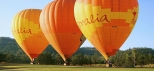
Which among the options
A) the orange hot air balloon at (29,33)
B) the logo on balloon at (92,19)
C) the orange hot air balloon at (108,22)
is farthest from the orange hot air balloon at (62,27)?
the orange hot air balloon at (29,33)

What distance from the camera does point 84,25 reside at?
2934 cm

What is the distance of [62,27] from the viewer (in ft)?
112

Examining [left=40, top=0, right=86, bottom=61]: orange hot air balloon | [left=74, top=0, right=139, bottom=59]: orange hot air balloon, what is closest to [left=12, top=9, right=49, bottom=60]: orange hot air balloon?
[left=40, top=0, right=86, bottom=61]: orange hot air balloon

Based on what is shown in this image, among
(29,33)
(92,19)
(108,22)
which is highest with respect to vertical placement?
(29,33)

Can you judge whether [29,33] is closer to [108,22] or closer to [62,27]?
[62,27]

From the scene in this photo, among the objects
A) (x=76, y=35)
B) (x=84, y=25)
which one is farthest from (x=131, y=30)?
(x=76, y=35)

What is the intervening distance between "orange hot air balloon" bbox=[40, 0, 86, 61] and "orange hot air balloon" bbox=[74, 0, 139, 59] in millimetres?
5933

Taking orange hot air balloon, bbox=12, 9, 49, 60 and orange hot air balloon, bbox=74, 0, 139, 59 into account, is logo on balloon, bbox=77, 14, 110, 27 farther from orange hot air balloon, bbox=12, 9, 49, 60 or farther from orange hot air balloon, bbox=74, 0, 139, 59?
orange hot air balloon, bbox=12, 9, 49, 60

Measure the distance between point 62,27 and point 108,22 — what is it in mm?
8088

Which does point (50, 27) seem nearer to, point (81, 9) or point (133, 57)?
point (81, 9)

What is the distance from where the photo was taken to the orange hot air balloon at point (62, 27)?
34156 millimetres

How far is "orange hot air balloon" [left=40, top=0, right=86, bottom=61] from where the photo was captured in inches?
1345

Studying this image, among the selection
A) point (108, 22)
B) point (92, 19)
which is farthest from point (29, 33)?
point (108, 22)

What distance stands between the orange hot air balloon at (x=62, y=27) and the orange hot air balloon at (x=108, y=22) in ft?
19.5
